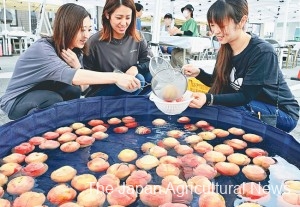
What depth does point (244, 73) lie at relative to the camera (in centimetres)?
179

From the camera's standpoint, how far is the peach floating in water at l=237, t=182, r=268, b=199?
37.1 inches

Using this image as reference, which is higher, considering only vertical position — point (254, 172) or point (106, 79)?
point (106, 79)

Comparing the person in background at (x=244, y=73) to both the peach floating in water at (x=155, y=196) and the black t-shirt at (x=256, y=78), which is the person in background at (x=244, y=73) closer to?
the black t-shirt at (x=256, y=78)

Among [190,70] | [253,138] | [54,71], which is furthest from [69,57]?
[253,138]

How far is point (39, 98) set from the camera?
182 centimetres

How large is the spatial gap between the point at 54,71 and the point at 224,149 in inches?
43.6

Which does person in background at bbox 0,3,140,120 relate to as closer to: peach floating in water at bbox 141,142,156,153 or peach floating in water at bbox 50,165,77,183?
peach floating in water at bbox 141,142,156,153

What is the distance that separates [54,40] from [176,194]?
4.42 ft

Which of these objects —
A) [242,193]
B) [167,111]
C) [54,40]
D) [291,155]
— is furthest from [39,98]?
[291,155]

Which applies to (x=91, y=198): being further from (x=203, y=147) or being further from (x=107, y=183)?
(x=203, y=147)

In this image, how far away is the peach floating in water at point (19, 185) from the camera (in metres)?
0.97

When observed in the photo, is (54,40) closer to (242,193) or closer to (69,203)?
(69,203)

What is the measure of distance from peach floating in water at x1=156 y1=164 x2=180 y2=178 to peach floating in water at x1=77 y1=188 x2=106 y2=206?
0.26 m

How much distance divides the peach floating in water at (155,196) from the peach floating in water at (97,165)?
0.26 metres
